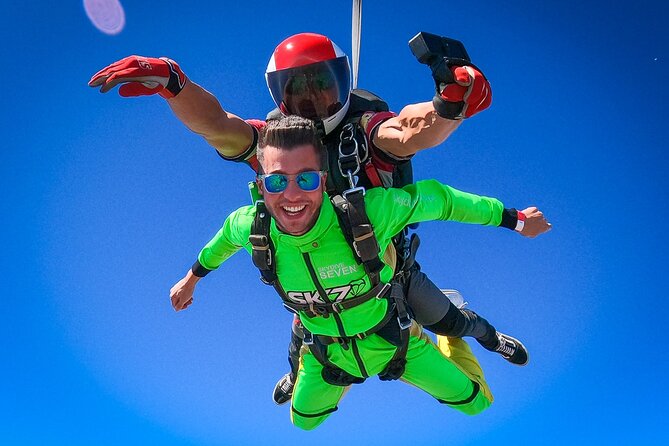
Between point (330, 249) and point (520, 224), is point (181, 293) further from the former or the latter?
point (520, 224)

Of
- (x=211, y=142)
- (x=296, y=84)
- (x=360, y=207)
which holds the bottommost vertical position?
(x=360, y=207)

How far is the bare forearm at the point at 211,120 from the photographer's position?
293 centimetres

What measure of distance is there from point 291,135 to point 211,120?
46 centimetres

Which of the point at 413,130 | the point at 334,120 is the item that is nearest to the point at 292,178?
the point at 334,120

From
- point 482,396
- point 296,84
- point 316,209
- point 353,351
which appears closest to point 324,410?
point 353,351

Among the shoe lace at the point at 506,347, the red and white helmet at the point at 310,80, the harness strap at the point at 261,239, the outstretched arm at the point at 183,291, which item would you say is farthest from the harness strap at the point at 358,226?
the shoe lace at the point at 506,347

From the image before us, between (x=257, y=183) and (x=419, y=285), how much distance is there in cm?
157

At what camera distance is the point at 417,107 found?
104 inches

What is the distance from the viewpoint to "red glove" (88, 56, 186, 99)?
8.02 ft

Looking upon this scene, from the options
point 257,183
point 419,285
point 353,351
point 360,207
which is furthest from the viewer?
point 419,285

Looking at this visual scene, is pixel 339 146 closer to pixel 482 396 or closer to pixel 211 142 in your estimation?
pixel 211 142

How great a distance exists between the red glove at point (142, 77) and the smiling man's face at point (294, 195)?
58 centimetres

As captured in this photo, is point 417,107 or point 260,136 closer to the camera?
point 417,107

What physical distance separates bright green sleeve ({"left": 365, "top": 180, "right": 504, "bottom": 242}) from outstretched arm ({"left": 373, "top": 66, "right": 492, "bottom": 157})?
252mm
